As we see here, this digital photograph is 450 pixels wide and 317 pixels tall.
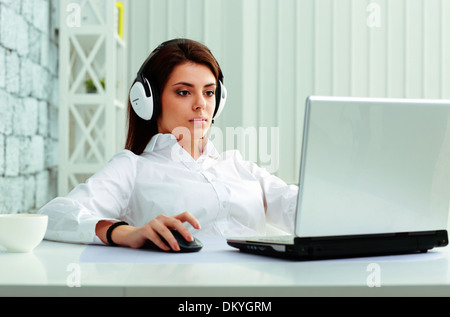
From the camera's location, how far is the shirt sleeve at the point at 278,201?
4.89 feet

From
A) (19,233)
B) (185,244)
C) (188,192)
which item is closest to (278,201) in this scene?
(188,192)

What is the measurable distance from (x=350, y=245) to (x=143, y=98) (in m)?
0.83

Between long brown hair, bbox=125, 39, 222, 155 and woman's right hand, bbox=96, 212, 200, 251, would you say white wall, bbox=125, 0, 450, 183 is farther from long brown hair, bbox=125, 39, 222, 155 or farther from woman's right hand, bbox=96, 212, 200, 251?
woman's right hand, bbox=96, 212, 200, 251

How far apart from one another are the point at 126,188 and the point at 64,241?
0.36 m

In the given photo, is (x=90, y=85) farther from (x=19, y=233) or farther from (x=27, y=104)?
(x=19, y=233)

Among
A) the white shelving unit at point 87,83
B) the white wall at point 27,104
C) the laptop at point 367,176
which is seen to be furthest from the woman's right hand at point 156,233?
the white shelving unit at point 87,83

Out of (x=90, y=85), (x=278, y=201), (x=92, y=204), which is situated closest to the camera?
(x=92, y=204)

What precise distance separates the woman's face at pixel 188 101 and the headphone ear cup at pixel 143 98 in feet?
0.18

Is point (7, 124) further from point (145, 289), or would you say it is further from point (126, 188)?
point (145, 289)

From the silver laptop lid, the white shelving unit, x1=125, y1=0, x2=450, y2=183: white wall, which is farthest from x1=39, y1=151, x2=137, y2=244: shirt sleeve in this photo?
x1=125, y1=0, x2=450, y2=183: white wall

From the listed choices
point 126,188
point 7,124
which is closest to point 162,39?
point 7,124

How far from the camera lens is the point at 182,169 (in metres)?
1.50

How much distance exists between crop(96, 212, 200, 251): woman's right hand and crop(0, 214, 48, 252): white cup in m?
0.15

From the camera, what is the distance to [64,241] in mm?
1073
